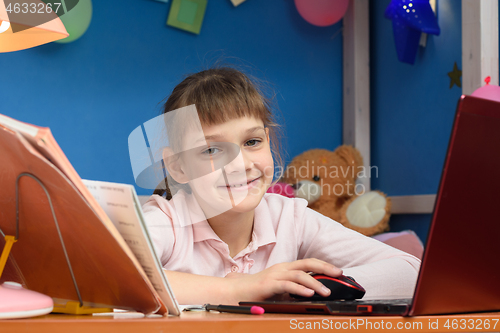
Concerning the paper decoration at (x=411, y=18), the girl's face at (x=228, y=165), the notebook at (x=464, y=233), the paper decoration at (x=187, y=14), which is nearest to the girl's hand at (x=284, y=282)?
the notebook at (x=464, y=233)

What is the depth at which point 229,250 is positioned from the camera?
889mm

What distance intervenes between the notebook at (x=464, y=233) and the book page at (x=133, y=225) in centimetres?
11

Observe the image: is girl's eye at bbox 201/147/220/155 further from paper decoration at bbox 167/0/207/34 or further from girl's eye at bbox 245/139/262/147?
paper decoration at bbox 167/0/207/34

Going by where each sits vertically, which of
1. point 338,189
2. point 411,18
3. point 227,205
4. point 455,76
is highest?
point 411,18

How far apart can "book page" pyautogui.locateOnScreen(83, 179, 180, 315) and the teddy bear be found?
4.80 feet

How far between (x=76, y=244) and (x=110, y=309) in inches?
2.7

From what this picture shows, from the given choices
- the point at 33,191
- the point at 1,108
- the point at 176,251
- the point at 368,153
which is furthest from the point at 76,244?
the point at 368,153

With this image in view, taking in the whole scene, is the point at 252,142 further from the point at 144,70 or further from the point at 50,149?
the point at 144,70

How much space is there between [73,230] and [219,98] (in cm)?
55

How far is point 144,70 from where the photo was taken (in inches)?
75.2

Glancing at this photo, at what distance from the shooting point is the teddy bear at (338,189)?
1801 mm

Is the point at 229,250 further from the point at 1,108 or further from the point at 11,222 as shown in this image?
the point at 1,108

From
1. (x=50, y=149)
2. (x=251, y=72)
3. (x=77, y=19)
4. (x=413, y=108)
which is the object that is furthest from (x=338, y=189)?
(x=50, y=149)

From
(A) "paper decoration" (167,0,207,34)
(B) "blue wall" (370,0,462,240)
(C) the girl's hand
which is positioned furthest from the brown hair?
(A) "paper decoration" (167,0,207,34)
